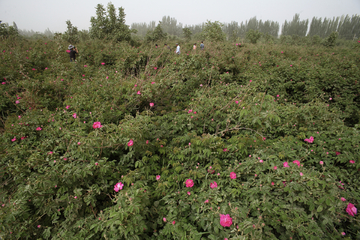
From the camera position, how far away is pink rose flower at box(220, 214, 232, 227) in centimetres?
132

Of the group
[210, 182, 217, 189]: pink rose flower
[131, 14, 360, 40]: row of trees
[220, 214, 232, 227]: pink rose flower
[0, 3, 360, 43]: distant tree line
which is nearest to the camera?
A: [220, 214, 232, 227]: pink rose flower

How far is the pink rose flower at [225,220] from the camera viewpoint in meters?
1.32

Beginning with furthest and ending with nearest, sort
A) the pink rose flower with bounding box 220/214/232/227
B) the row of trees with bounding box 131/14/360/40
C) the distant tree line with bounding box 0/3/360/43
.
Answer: the row of trees with bounding box 131/14/360/40 → the distant tree line with bounding box 0/3/360/43 → the pink rose flower with bounding box 220/214/232/227

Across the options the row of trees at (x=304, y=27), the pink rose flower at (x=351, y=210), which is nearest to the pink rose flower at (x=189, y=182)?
the pink rose flower at (x=351, y=210)

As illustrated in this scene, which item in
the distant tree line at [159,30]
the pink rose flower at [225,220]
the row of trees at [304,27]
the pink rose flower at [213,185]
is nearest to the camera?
the pink rose flower at [225,220]

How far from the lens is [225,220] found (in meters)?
1.34

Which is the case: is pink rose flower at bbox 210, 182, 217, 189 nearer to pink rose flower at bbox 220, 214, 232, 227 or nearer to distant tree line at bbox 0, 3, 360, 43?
pink rose flower at bbox 220, 214, 232, 227

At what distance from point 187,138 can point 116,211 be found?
1.22 metres

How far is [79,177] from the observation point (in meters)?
1.66

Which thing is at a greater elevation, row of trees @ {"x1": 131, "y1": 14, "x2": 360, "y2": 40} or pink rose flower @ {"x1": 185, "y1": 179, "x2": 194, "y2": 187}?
row of trees @ {"x1": 131, "y1": 14, "x2": 360, "y2": 40}

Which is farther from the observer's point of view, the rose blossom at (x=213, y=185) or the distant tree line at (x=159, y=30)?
the distant tree line at (x=159, y=30)

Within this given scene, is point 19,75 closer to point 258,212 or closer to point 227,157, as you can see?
point 227,157

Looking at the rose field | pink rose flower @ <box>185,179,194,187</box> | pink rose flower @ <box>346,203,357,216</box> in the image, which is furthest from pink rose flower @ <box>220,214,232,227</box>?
pink rose flower @ <box>346,203,357,216</box>

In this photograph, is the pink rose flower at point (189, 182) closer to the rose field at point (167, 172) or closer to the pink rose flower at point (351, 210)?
the rose field at point (167, 172)
